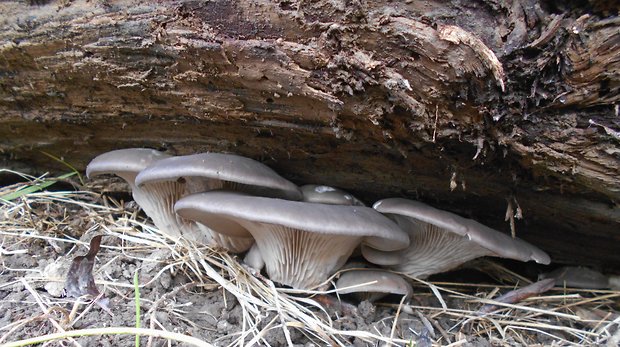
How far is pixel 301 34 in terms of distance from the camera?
2.00 metres

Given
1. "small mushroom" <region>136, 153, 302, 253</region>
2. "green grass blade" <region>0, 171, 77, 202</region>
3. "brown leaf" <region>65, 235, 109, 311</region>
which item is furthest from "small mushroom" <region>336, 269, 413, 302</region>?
"green grass blade" <region>0, 171, 77, 202</region>

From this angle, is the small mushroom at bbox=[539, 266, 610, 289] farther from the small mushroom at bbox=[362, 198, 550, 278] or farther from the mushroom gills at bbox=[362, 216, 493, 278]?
the mushroom gills at bbox=[362, 216, 493, 278]

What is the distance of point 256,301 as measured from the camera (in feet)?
7.22

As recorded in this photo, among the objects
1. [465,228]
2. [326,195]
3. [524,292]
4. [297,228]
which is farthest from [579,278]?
[297,228]

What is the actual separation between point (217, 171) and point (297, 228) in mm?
490

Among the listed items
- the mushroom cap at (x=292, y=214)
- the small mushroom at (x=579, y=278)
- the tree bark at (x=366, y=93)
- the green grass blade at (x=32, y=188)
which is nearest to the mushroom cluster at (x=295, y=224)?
the mushroom cap at (x=292, y=214)

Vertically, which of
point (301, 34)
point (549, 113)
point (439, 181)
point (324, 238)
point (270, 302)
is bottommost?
point (270, 302)

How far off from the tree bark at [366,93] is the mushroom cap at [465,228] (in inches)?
7.1

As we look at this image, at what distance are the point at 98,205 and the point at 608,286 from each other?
3.24 meters

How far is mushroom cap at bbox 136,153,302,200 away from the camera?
2.09 metres

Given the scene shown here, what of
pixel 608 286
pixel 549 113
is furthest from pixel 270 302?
pixel 608 286

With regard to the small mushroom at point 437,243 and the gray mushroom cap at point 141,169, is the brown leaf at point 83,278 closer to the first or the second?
the gray mushroom cap at point 141,169

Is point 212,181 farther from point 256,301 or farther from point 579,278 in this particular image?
point 579,278

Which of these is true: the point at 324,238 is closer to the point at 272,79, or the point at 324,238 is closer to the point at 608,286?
the point at 272,79
